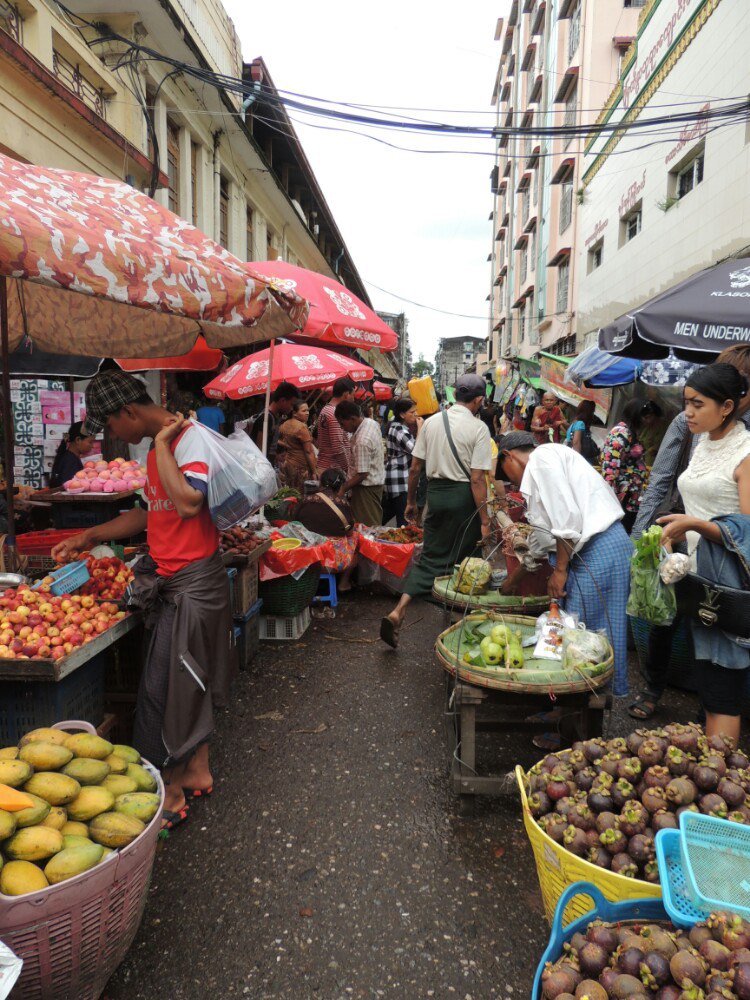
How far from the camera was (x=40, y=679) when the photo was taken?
270 cm

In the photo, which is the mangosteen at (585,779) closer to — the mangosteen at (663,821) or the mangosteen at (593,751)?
the mangosteen at (593,751)

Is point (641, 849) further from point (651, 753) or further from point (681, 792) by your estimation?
point (651, 753)

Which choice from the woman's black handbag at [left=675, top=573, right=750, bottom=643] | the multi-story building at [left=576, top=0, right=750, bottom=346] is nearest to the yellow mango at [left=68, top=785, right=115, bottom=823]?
the woman's black handbag at [left=675, top=573, right=750, bottom=643]

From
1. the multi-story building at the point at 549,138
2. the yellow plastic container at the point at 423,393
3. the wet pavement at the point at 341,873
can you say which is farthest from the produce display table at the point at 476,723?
the multi-story building at the point at 549,138

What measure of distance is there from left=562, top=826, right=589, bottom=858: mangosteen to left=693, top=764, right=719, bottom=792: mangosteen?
467 mm

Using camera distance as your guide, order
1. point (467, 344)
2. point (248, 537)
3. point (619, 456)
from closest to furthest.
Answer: point (248, 537) → point (619, 456) → point (467, 344)

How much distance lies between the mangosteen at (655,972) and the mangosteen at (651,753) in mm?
853

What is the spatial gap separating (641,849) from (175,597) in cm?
230

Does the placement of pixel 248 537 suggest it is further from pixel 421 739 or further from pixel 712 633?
pixel 712 633

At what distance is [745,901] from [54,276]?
295 centimetres

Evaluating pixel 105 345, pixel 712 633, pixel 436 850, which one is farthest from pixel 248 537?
pixel 712 633

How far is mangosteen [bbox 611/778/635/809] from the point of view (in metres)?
2.23

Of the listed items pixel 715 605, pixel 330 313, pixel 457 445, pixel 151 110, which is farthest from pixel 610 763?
pixel 151 110

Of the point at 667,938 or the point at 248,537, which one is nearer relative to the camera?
the point at 667,938
